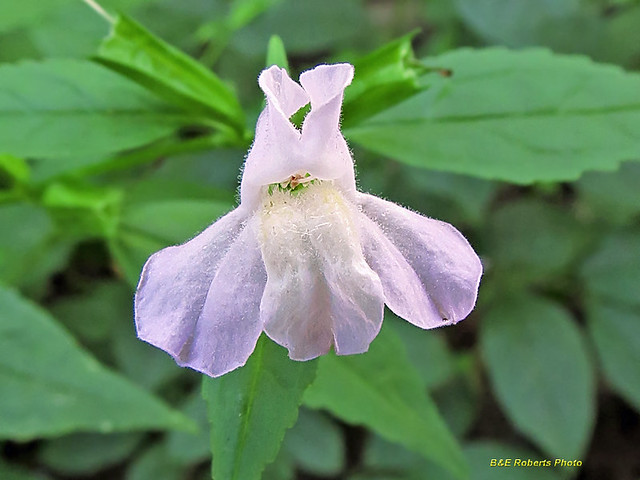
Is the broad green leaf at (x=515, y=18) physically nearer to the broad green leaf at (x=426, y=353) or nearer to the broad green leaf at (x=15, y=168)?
the broad green leaf at (x=426, y=353)

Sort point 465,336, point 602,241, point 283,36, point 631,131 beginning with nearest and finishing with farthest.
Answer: point 631,131 → point 602,241 → point 283,36 → point 465,336

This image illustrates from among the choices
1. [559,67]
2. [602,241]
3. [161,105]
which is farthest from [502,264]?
[161,105]

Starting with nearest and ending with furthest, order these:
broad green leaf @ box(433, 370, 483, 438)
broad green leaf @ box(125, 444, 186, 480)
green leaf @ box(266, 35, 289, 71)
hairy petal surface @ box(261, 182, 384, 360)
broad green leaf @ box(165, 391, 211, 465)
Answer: hairy petal surface @ box(261, 182, 384, 360) < green leaf @ box(266, 35, 289, 71) < broad green leaf @ box(165, 391, 211, 465) < broad green leaf @ box(125, 444, 186, 480) < broad green leaf @ box(433, 370, 483, 438)

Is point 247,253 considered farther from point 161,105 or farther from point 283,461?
point 283,461

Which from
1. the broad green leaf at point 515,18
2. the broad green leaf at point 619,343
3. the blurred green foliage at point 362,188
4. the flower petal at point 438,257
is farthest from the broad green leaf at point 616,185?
the flower petal at point 438,257

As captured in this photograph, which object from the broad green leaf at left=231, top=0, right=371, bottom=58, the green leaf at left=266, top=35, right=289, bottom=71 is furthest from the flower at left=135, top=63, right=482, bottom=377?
the broad green leaf at left=231, top=0, right=371, bottom=58

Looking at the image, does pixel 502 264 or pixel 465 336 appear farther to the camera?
pixel 465 336

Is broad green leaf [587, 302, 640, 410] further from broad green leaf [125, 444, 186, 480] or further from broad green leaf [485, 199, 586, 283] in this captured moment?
broad green leaf [125, 444, 186, 480]

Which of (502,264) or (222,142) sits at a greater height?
(222,142)
